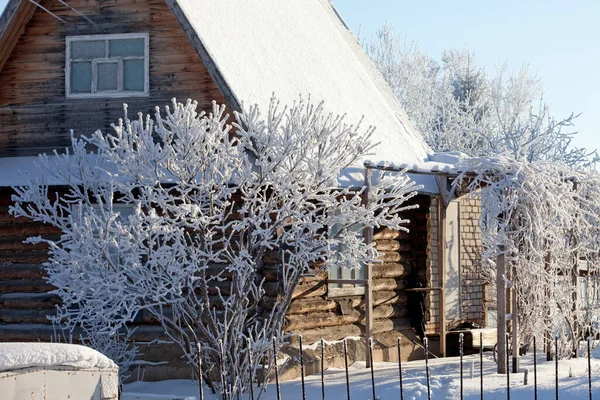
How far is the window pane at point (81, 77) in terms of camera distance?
13.8m

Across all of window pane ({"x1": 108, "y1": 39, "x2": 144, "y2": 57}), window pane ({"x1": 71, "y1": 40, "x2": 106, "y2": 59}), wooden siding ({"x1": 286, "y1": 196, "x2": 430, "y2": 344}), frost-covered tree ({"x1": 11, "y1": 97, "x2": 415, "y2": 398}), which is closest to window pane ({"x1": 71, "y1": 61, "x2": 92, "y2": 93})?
window pane ({"x1": 71, "y1": 40, "x2": 106, "y2": 59})

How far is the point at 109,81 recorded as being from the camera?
1371cm

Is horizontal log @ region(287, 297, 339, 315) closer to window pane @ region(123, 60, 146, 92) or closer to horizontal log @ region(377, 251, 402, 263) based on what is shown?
horizontal log @ region(377, 251, 402, 263)

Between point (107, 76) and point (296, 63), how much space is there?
3307 millimetres

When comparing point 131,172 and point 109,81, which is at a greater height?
point 109,81

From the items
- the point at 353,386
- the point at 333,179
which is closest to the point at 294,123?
the point at 333,179

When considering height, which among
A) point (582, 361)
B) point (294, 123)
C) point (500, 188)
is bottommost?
point (582, 361)

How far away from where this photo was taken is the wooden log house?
13336 mm

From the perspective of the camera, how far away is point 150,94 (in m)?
13.5

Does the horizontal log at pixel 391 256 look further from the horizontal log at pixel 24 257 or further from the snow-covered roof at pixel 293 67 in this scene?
the horizontal log at pixel 24 257

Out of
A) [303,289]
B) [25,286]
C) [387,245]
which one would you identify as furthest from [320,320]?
[25,286]

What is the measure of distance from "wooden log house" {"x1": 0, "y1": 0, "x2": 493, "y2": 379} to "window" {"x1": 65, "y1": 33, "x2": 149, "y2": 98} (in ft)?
0.05

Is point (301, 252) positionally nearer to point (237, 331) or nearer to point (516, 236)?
point (237, 331)

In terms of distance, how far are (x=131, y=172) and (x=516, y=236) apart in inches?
220
